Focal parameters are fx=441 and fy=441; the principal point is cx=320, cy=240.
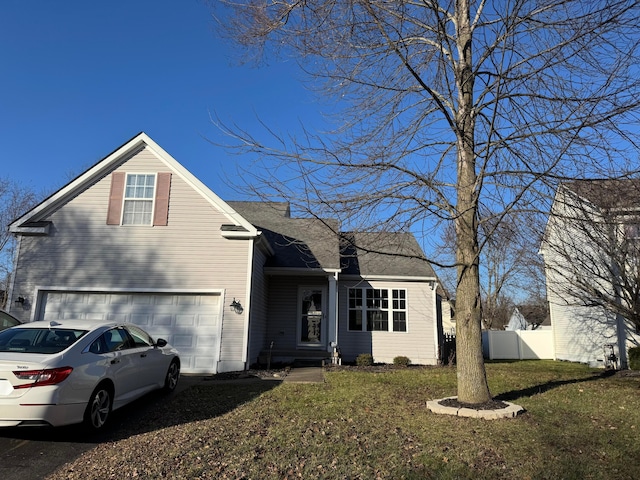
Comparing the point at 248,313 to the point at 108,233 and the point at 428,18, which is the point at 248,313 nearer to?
the point at 108,233

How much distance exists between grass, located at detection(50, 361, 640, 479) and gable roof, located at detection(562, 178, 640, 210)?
3.42m

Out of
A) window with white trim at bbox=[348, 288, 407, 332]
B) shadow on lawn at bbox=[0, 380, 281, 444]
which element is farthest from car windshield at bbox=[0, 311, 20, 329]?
window with white trim at bbox=[348, 288, 407, 332]

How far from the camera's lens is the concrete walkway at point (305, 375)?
33.9 ft

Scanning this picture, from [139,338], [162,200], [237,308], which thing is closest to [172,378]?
[139,338]

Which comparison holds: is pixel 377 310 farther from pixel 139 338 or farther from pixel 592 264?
pixel 139 338

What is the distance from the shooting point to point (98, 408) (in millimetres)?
5926

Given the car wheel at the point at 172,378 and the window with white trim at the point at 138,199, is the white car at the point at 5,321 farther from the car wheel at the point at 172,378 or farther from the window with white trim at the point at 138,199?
the window with white trim at the point at 138,199

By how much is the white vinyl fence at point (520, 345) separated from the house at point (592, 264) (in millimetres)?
534

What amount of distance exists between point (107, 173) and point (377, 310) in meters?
9.91

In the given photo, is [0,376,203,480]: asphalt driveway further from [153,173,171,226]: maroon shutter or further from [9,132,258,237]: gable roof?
[9,132,258,237]: gable roof

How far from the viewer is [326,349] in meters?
14.8

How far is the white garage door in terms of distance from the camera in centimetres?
1209

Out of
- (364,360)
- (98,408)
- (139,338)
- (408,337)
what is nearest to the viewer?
(98,408)

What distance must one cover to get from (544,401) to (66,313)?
12.0m
